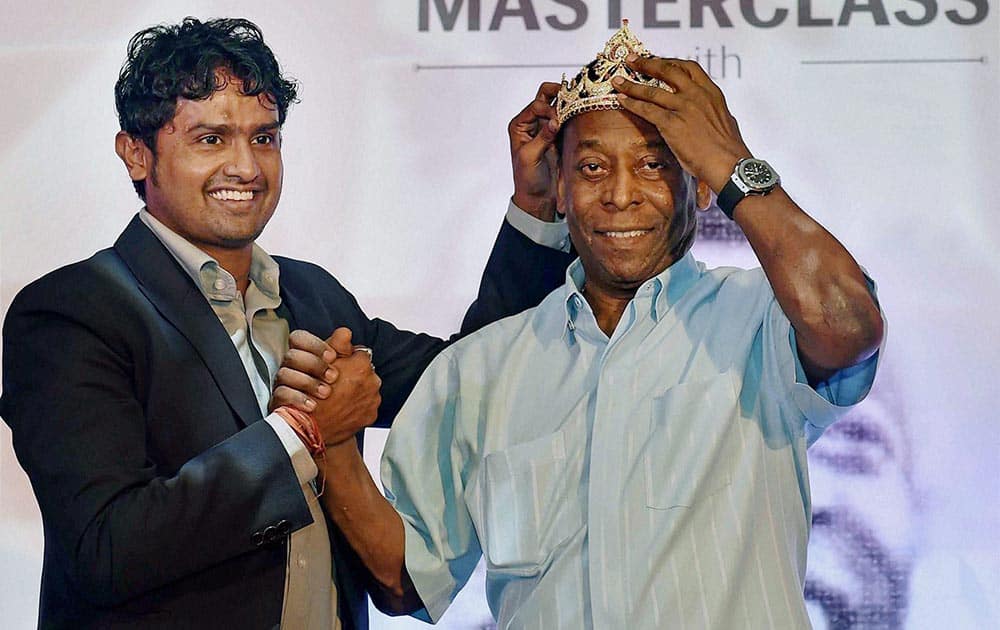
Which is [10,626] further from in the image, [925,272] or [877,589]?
[925,272]

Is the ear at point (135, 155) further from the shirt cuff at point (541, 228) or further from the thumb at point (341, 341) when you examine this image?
the shirt cuff at point (541, 228)

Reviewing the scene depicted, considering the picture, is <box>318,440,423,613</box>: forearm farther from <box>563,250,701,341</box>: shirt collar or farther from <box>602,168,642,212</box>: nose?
<box>602,168,642,212</box>: nose

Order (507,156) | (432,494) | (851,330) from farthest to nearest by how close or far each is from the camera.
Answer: (507,156) < (432,494) < (851,330)

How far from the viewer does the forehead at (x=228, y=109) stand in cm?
310

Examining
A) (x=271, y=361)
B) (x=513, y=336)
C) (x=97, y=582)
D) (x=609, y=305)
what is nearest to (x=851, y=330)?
(x=609, y=305)

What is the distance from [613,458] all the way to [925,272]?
115 cm

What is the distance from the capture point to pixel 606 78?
279cm

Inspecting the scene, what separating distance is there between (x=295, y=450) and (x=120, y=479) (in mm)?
341

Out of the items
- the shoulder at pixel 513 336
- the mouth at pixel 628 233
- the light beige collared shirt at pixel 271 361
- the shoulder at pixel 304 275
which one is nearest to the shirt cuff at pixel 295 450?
the light beige collared shirt at pixel 271 361

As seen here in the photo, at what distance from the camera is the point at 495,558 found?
2.75 m

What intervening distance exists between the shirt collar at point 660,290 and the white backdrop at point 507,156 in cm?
65

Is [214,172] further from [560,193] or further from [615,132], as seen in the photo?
[615,132]

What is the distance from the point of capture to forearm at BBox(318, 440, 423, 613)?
2934mm

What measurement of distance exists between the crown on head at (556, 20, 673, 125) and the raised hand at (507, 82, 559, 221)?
0.35m
